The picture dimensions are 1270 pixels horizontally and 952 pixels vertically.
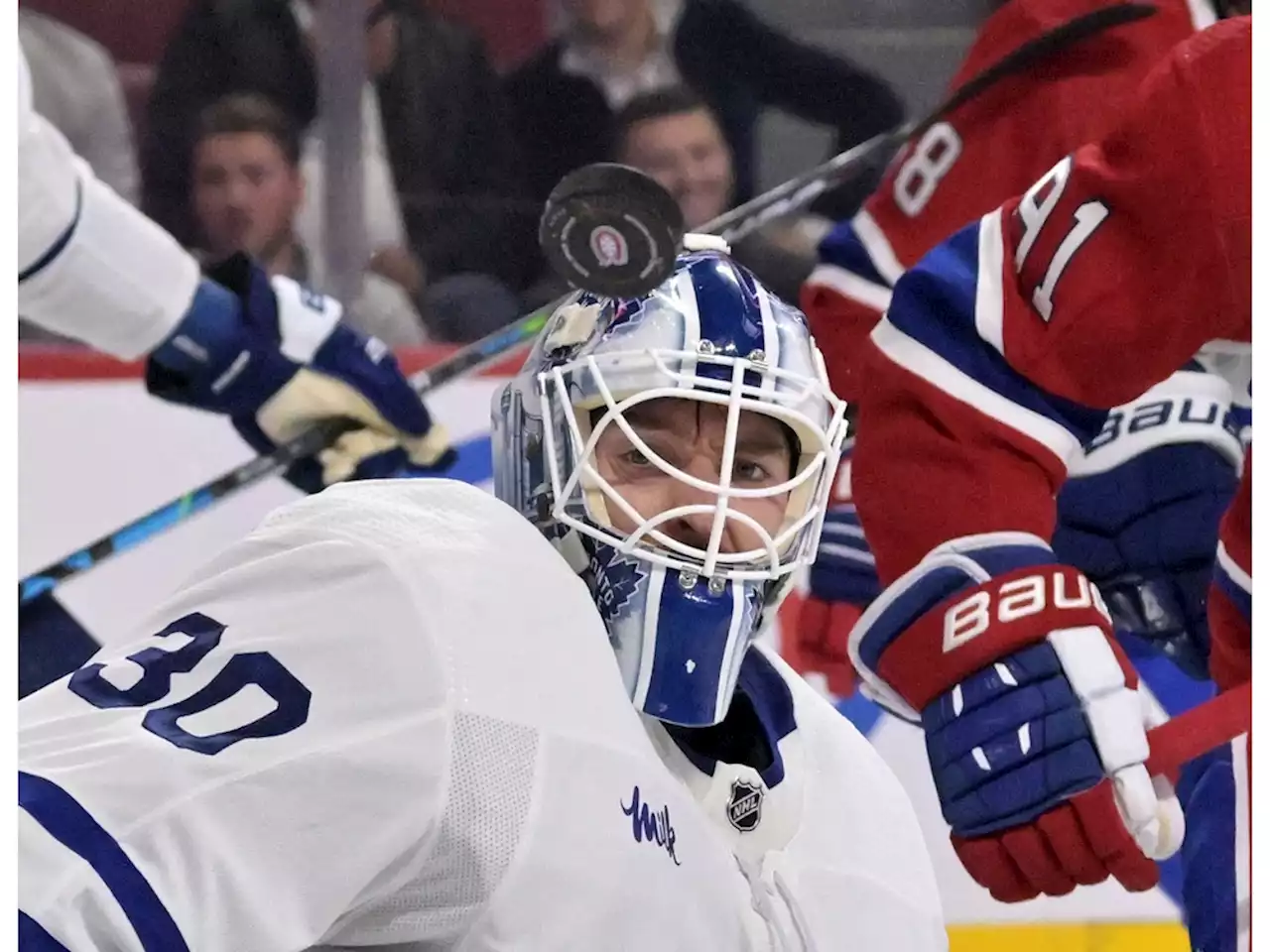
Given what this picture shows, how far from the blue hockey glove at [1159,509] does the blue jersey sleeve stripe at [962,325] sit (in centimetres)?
7

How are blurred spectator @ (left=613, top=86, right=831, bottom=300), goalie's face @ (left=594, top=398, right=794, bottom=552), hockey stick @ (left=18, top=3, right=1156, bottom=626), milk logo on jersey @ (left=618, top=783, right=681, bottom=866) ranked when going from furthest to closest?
1. blurred spectator @ (left=613, top=86, right=831, bottom=300)
2. hockey stick @ (left=18, top=3, right=1156, bottom=626)
3. goalie's face @ (left=594, top=398, right=794, bottom=552)
4. milk logo on jersey @ (left=618, top=783, right=681, bottom=866)

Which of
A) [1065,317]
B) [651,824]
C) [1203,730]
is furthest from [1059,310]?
[651,824]

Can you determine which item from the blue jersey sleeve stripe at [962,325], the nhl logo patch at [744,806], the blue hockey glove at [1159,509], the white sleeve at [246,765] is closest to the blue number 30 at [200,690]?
the white sleeve at [246,765]

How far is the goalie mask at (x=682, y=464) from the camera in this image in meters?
1.05

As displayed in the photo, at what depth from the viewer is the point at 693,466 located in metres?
1.10

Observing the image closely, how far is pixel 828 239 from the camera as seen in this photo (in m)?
1.60

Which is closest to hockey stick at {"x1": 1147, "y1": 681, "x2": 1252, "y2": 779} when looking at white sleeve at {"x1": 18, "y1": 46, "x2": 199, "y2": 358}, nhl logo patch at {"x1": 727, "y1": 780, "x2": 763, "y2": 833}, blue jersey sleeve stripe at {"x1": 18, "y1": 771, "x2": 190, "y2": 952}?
nhl logo patch at {"x1": 727, "y1": 780, "x2": 763, "y2": 833}

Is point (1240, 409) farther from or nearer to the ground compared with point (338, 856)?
farther from the ground

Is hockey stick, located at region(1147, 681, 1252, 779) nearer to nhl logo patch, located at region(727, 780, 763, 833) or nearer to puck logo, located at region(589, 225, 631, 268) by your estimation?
nhl logo patch, located at region(727, 780, 763, 833)

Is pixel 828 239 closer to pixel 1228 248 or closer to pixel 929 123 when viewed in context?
pixel 929 123

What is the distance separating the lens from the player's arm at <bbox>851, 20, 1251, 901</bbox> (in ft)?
4.22

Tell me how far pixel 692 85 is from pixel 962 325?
425mm

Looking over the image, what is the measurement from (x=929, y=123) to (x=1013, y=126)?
84mm
